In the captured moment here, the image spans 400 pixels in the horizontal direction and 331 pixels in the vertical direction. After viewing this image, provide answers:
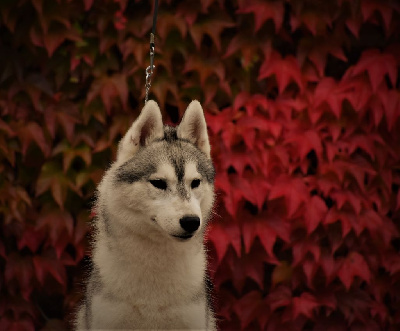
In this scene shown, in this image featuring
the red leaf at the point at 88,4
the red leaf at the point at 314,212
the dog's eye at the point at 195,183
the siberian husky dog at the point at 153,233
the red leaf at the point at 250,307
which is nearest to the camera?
the siberian husky dog at the point at 153,233

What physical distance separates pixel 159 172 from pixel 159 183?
0.16 ft

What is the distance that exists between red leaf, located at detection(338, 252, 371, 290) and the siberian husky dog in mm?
2383

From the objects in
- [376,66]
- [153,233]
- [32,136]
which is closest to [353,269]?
[376,66]

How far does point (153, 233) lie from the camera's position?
2887 millimetres

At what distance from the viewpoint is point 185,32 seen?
4.96m

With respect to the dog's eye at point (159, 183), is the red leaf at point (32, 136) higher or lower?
higher

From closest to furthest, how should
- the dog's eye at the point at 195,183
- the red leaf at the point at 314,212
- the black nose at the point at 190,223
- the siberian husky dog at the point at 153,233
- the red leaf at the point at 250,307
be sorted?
the black nose at the point at 190,223, the siberian husky dog at the point at 153,233, the dog's eye at the point at 195,183, the red leaf at the point at 314,212, the red leaf at the point at 250,307

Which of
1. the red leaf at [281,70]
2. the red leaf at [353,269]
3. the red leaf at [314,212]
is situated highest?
the red leaf at [281,70]

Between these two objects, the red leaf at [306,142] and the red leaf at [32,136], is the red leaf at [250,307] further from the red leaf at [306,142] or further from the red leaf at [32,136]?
the red leaf at [32,136]

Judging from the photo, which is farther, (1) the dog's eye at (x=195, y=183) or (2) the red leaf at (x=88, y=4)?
(2) the red leaf at (x=88, y=4)

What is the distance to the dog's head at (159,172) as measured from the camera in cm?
283

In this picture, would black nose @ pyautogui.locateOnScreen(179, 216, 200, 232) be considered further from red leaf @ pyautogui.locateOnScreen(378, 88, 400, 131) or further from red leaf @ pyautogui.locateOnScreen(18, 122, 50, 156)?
red leaf @ pyautogui.locateOnScreen(378, 88, 400, 131)

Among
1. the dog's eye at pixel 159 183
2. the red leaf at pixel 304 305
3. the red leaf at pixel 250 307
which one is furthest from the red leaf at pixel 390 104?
the dog's eye at pixel 159 183

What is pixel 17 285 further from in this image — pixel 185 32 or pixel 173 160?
pixel 173 160
